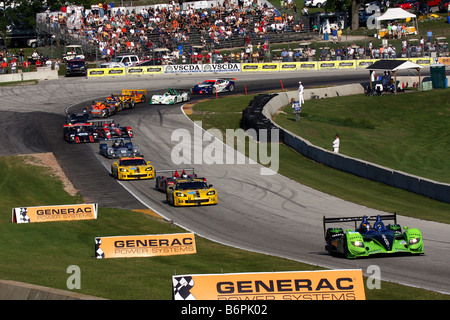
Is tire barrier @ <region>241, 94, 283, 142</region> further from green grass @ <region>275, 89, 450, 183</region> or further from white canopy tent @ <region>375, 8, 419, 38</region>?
white canopy tent @ <region>375, 8, 419, 38</region>

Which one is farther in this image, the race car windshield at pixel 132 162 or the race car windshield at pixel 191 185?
the race car windshield at pixel 132 162

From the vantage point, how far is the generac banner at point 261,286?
10.7 metres

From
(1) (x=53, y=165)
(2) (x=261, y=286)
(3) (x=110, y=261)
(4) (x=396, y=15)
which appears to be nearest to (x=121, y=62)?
(4) (x=396, y=15)

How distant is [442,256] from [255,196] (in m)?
11.4

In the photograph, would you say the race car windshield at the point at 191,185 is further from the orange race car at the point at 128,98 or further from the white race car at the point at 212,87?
the white race car at the point at 212,87

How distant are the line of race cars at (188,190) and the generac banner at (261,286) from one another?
6320 mm

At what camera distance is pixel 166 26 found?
2832 inches

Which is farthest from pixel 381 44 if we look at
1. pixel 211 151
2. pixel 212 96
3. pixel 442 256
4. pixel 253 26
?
pixel 442 256

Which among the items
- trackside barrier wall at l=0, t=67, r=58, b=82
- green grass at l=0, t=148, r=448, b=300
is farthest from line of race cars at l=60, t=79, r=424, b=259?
trackside barrier wall at l=0, t=67, r=58, b=82

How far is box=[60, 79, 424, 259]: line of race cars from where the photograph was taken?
17266mm

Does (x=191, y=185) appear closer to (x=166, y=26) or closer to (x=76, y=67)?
(x=76, y=67)

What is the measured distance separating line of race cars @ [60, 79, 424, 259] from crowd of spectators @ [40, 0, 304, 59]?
1708 centimetres

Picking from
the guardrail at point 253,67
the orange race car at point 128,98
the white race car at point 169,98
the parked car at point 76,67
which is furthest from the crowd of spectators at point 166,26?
the white race car at point 169,98
